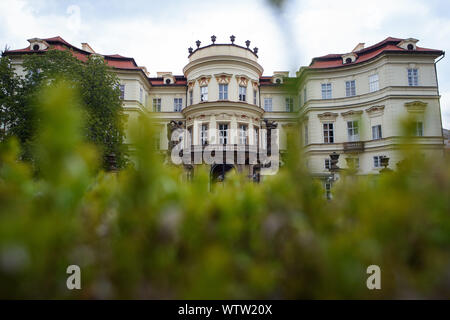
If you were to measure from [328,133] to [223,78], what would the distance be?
11701mm

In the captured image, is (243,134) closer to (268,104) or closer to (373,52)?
(268,104)

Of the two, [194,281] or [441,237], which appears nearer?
[194,281]

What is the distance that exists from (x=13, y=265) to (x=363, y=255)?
23.9 inches

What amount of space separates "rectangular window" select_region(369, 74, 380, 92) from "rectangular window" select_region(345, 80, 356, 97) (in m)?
1.41

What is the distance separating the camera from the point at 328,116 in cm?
2516

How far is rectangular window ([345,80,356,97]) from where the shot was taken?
24859mm

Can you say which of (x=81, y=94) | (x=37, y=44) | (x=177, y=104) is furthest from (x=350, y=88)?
(x=37, y=44)

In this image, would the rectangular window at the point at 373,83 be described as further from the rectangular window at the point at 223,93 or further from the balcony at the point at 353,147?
the rectangular window at the point at 223,93

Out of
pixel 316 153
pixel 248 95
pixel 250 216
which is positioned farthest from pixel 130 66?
pixel 250 216

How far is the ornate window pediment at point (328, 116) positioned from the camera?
2503 cm

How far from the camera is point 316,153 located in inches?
983

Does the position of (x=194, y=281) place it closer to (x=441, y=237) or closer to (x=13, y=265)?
(x=13, y=265)

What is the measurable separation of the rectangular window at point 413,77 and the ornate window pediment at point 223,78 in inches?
634

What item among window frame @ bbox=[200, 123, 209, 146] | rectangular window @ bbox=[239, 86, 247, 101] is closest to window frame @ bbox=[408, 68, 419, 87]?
rectangular window @ bbox=[239, 86, 247, 101]
